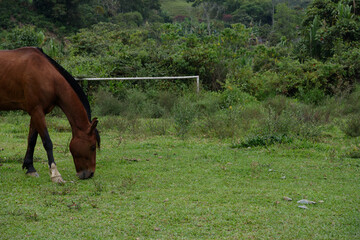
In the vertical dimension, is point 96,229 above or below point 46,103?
below

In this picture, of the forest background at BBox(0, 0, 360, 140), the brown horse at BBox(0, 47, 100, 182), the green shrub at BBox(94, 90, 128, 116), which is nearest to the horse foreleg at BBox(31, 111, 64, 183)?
the brown horse at BBox(0, 47, 100, 182)

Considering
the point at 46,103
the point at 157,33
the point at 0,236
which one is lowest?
the point at 157,33

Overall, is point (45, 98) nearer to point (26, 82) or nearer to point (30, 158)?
point (26, 82)

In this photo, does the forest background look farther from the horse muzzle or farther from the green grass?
the green grass

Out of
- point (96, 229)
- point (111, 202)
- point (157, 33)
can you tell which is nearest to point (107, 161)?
point (111, 202)

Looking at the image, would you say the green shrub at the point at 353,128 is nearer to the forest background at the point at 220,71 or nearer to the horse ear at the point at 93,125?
the forest background at the point at 220,71

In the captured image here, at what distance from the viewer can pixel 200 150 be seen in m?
8.76

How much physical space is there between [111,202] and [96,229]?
92 centimetres

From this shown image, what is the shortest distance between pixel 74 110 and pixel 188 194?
235 centimetres

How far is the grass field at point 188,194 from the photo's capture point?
4324 millimetres

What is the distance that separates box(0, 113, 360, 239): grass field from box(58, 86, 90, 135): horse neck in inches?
32.9

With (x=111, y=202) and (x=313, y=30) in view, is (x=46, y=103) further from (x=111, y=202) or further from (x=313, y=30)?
(x=313, y=30)

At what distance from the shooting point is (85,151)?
6.44 metres

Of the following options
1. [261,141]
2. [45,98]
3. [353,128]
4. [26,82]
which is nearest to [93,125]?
[45,98]
